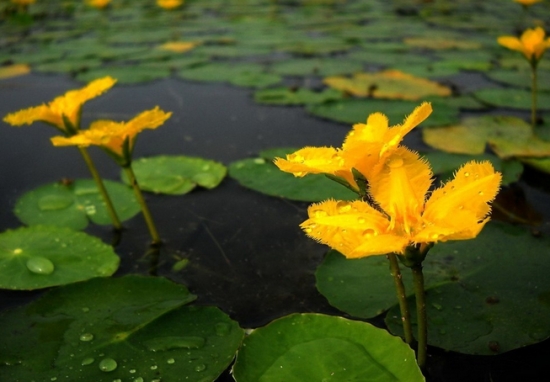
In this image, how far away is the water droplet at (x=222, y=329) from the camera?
105 centimetres

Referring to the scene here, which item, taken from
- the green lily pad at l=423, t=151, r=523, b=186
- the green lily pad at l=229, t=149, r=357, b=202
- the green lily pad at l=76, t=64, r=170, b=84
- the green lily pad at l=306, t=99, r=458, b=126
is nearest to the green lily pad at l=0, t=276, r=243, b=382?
the green lily pad at l=229, t=149, r=357, b=202

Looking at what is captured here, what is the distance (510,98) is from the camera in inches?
97.3

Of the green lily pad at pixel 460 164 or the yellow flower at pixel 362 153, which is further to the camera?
the green lily pad at pixel 460 164

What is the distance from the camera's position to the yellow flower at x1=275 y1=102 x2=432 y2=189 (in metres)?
0.73

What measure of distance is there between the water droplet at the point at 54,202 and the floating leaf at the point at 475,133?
4.30 feet

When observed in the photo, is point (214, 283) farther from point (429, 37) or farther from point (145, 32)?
point (145, 32)

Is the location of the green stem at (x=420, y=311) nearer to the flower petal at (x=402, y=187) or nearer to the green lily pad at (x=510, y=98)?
the flower petal at (x=402, y=187)

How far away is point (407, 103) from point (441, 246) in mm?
1266

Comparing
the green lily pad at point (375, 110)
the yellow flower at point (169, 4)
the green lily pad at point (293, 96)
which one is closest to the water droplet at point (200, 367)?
the green lily pad at point (375, 110)

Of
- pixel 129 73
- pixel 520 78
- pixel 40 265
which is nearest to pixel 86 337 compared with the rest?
pixel 40 265

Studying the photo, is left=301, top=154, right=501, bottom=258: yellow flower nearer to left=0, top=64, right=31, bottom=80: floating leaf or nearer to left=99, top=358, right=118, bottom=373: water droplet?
left=99, top=358, right=118, bottom=373: water droplet

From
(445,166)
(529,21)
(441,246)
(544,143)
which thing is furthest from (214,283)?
(529,21)

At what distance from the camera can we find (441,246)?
1.29 m

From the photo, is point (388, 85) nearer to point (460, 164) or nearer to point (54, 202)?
point (460, 164)
